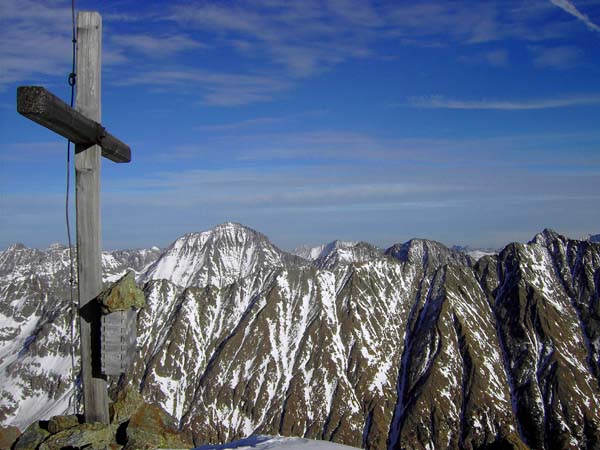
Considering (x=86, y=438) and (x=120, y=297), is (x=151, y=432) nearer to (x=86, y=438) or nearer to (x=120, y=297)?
(x=86, y=438)

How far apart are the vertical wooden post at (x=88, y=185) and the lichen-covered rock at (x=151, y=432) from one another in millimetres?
3210

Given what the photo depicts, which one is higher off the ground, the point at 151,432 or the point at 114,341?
the point at 114,341

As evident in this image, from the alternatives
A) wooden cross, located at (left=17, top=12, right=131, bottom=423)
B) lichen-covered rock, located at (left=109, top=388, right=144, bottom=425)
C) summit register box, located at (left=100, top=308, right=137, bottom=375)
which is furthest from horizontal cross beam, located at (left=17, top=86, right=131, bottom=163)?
lichen-covered rock, located at (left=109, top=388, right=144, bottom=425)

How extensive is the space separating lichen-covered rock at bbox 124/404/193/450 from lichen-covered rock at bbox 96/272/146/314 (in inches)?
173

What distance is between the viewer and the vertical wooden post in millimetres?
10438

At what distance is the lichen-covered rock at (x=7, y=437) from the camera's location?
14.7 m

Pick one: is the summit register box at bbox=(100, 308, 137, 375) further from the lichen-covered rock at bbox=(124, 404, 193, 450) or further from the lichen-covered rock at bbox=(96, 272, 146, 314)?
the lichen-covered rock at bbox=(124, 404, 193, 450)

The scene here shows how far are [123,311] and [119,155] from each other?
11.8 ft

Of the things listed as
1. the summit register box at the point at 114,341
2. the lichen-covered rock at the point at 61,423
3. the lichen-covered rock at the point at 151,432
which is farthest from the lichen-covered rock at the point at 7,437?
the summit register box at the point at 114,341

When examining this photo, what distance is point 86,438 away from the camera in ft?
38.6

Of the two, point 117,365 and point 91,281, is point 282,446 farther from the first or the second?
point 91,281

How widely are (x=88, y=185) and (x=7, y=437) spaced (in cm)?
1001

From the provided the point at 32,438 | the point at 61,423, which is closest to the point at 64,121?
the point at 61,423

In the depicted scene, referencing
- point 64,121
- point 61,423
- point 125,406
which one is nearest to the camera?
point 64,121
